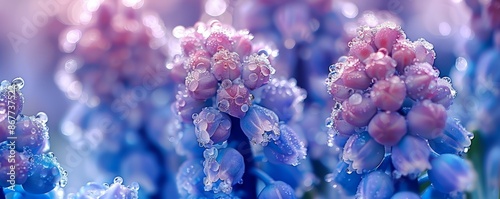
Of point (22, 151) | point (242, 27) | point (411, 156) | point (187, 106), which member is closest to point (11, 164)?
point (22, 151)

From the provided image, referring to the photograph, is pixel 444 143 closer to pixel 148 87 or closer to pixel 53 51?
pixel 148 87

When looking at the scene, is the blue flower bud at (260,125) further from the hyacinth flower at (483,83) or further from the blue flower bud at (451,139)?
the hyacinth flower at (483,83)

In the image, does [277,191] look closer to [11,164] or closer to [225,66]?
[225,66]

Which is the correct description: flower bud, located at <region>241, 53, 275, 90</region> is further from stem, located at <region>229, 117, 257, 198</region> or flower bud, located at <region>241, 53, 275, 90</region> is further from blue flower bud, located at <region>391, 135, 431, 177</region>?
blue flower bud, located at <region>391, 135, 431, 177</region>

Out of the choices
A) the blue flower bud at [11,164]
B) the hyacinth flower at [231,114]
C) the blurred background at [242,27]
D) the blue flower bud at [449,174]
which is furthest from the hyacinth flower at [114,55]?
the blue flower bud at [449,174]

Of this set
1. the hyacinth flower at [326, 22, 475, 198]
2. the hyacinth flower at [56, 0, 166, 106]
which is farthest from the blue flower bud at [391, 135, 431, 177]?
the hyacinth flower at [56, 0, 166, 106]

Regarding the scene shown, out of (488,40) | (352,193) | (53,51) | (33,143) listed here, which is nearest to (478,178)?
(488,40)

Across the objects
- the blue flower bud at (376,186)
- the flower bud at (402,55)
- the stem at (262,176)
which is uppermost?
the flower bud at (402,55)
